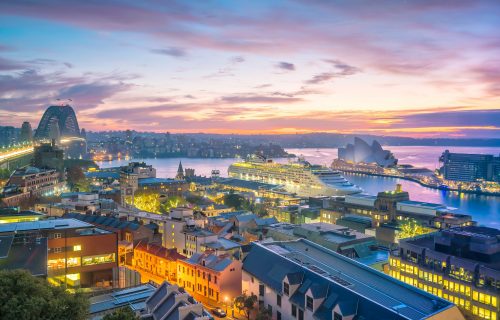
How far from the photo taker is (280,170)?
1308 inches

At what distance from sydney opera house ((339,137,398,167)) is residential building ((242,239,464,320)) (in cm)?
4608

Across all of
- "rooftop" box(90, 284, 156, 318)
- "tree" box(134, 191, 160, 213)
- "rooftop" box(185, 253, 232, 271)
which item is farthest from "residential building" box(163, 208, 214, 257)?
"tree" box(134, 191, 160, 213)

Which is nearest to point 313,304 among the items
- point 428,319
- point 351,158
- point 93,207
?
point 428,319

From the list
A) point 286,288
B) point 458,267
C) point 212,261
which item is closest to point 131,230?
point 212,261

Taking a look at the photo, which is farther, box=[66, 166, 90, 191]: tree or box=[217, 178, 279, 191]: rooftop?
box=[217, 178, 279, 191]: rooftop

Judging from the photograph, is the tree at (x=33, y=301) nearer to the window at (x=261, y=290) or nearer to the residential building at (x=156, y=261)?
the window at (x=261, y=290)

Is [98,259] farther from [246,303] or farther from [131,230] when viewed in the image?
[246,303]

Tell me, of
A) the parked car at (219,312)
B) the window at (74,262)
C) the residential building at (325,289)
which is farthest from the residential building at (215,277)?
the window at (74,262)

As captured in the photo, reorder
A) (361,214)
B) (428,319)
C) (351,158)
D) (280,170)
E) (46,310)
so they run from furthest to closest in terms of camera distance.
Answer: (351,158)
(280,170)
(361,214)
(428,319)
(46,310)

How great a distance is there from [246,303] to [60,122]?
63549 millimetres

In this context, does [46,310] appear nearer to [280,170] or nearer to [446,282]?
[446,282]

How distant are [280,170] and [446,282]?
23.9m

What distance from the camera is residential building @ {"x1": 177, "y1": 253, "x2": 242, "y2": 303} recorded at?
907 centimetres

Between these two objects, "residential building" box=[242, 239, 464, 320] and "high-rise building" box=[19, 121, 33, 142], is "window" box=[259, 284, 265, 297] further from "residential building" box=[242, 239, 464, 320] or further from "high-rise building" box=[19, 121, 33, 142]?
"high-rise building" box=[19, 121, 33, 142]
